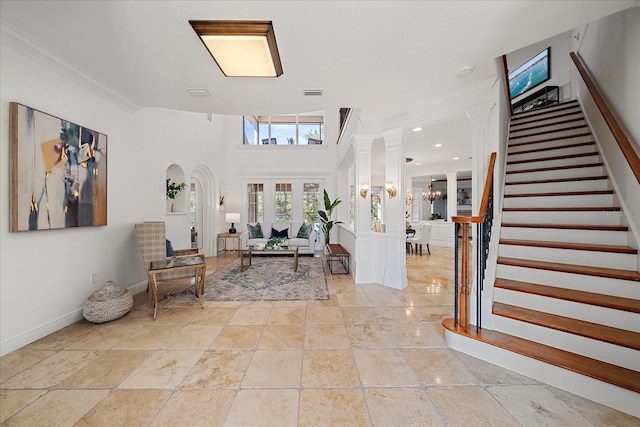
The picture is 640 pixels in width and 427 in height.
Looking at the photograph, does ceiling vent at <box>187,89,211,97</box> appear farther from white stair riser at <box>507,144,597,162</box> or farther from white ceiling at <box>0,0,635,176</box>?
white stair riser at <box>507,144,597,162</box>

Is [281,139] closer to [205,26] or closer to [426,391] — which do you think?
[205,26]

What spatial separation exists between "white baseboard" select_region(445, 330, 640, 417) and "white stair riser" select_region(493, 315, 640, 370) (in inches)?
9.5

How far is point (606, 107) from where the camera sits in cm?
269

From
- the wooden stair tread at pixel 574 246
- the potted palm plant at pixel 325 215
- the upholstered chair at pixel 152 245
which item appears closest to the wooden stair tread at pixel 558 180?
the wooden stair tread at pixel 574 246

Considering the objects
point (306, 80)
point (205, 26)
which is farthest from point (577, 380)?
point (205, 26)

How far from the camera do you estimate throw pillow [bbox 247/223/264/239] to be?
6.85 m

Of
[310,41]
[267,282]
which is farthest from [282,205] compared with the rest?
[310,41]

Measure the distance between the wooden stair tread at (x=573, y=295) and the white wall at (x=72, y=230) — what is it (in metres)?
4.44

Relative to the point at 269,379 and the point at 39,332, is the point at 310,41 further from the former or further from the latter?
the point at 39,332

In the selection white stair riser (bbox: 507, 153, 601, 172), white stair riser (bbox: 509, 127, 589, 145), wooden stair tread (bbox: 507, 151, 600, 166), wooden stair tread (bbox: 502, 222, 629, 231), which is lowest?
wooden stair tread (bbox: 502, 222, 629, 231)

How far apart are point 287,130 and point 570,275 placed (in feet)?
25.2

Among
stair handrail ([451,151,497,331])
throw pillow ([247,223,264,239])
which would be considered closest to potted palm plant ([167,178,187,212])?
throw pillow ([247,223,264,239])

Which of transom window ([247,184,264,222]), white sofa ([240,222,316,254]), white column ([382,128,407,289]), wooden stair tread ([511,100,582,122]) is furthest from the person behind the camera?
transom window ([247,184,264,222])

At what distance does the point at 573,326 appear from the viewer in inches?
74.0
